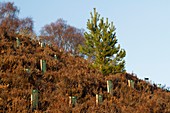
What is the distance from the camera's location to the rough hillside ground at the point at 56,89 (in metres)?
12.0

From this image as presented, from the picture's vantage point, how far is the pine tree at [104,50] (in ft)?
68.0

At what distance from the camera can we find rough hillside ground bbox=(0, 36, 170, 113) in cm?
1195

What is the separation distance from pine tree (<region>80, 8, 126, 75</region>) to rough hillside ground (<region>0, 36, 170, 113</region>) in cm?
113

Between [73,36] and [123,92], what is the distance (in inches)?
1163

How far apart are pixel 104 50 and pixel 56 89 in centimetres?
723

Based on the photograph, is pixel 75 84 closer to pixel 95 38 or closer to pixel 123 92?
pixel 123 92

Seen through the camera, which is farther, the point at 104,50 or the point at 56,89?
the point at 104,50

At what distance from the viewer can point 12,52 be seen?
17.7 meters

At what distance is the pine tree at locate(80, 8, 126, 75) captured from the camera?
20.7 meters

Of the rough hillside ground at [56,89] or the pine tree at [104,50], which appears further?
the pine tree at [104,50]

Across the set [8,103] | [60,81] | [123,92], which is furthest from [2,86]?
[123,92]

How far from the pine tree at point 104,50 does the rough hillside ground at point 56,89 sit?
1.13 meters

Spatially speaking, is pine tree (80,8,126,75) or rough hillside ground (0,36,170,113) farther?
pine tree (80,8,126,75)

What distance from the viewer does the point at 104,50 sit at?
2092 centimetres
